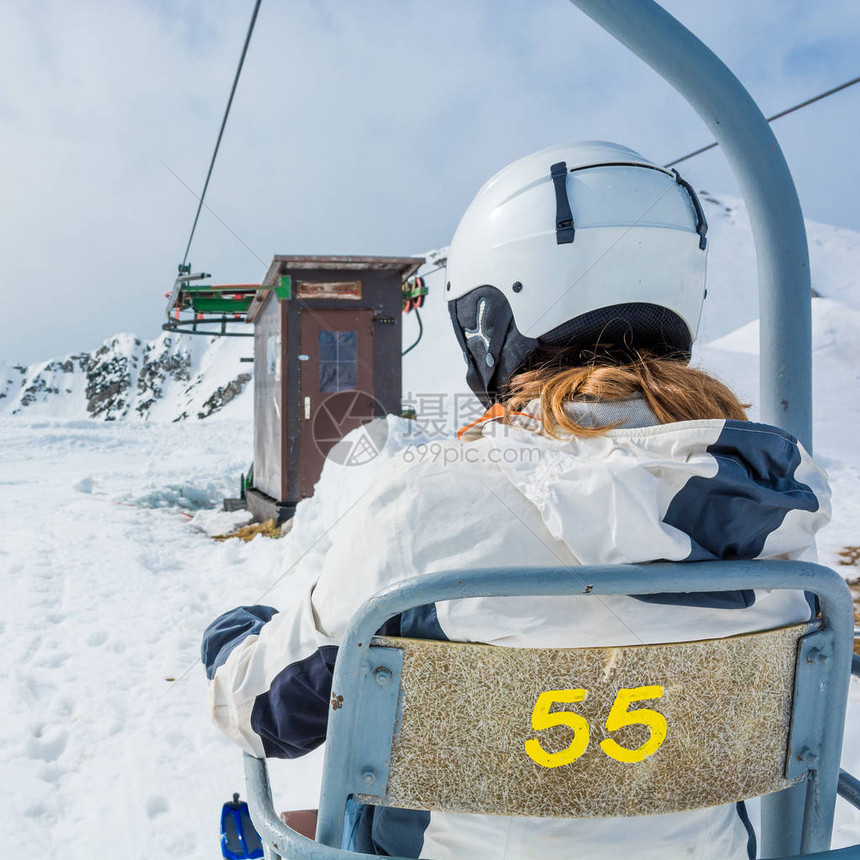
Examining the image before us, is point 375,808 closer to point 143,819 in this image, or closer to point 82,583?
point 143,819

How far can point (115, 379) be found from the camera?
132750 millimetres

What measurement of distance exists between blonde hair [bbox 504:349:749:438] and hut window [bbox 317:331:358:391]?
665 centimetres

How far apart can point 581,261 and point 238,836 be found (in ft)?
5.04

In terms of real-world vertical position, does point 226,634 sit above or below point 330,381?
below

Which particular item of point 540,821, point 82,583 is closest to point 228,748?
point 540,821

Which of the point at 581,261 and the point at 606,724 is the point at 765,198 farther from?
the point at 606,724

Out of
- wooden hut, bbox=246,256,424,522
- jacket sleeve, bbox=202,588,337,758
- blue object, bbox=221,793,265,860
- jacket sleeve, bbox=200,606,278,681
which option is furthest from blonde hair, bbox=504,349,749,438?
wooden hut, bbox=246,256,424,522

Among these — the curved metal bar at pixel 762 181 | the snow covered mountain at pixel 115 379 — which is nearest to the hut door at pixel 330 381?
the curved metal bar at pixel 762 181

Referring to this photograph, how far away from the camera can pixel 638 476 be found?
85 centimetres

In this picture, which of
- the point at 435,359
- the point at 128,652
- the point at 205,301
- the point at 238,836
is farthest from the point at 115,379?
the point at 238,836

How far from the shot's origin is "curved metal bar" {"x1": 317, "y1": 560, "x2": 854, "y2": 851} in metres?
0.80

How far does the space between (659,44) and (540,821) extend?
5.88 feet

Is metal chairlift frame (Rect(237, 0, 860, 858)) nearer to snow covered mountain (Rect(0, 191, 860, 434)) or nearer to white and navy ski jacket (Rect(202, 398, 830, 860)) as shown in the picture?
snow covered mountain (Rect(0, 191, 860, 434))

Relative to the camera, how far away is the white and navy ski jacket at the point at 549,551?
863mm
